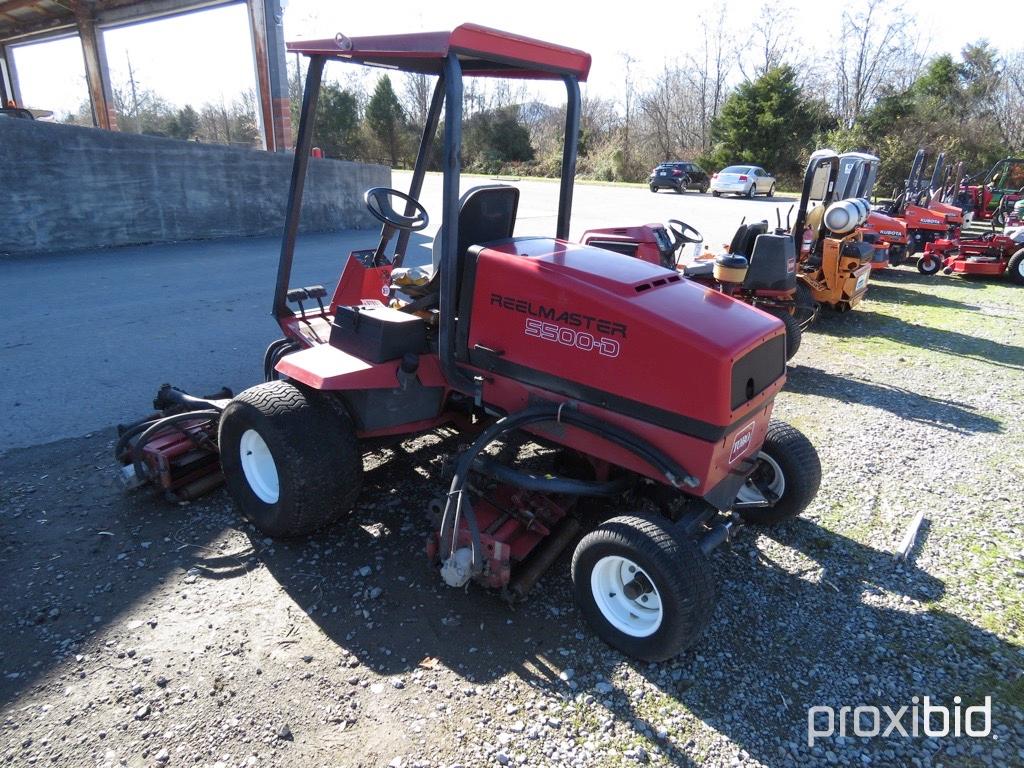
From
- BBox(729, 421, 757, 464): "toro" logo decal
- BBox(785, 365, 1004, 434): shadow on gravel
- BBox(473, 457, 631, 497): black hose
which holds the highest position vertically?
BBox(729, 421, 757, 464): "toro" logo decal

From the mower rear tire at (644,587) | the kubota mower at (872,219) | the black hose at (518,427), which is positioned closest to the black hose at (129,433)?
the black hose at (518,427)

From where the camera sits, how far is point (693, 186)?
29.5m

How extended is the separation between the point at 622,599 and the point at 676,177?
27.7 metres

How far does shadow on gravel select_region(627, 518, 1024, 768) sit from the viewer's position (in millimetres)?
2330

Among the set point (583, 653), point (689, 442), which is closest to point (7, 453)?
point (583, 653)

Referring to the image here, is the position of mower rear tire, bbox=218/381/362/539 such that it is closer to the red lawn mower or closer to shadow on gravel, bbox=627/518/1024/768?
shadow on gravel, bbox=627/518/1024/768

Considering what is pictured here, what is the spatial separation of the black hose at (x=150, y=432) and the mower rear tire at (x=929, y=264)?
1230 centimetres

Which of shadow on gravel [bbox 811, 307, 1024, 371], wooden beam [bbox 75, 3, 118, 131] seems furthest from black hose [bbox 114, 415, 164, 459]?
wooden beam [bbox 75, 3, 118, 131]

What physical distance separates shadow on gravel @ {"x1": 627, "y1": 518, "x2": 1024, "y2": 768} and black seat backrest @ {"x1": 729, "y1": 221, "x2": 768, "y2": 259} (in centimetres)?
405

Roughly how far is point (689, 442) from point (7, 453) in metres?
4.05

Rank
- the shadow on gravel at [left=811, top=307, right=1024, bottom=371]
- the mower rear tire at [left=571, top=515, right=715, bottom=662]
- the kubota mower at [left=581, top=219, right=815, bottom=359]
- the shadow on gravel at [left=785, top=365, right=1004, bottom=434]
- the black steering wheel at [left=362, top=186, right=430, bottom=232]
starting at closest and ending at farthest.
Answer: the mower rear tire at [left=571, top=515, right=715, bottom=662], the black steering wheel at [left=362, top=186, right=430, bottom=232], the shadow on gravel at [left=785, top=365, right=1004, bottom=434], the kubota mower at [left=581, top=219, right=815, bottom=359], the shadow on gravel at [left=811, top=307, right=1024, bottom=371]

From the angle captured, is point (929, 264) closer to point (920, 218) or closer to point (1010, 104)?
point (920, 218)

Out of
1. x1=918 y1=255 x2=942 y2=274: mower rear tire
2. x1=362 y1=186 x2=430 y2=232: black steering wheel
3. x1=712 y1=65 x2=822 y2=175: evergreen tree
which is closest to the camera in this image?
x1=362 y1=186 x2=430 y2=232: black steering wheel

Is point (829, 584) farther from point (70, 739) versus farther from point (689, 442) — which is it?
point (70, 739)
